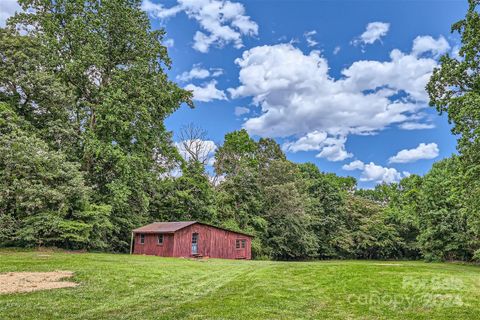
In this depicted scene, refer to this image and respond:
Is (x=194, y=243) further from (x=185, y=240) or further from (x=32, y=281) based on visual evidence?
(x=32, y=281)

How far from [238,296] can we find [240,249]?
67.6ft

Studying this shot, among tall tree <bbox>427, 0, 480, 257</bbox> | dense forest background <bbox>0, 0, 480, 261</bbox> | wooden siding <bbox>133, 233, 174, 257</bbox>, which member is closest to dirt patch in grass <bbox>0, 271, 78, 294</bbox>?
dense forest background <bbox>0, 0, 480, 261</bbox>

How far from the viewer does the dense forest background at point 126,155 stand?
19.4 metres

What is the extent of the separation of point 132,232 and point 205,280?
16.0 metres

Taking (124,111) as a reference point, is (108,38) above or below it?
above

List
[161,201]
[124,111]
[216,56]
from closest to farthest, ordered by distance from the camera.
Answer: [124,111] → [216,56] → [161,201]

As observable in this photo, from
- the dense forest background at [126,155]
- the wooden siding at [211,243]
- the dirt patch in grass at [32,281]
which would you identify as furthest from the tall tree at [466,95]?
the wooden siding at [211,243]

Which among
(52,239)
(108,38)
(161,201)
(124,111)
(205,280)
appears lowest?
(205,280)

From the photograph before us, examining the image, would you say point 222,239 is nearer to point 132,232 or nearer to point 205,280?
point 132,232

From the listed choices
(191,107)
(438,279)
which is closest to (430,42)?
(438,279)

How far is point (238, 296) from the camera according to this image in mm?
9484

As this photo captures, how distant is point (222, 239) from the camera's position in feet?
92.6

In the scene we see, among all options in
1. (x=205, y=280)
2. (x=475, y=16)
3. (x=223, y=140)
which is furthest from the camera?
(x=223, y=140)

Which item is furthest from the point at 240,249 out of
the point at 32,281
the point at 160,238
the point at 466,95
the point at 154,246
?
the point at 32,281
